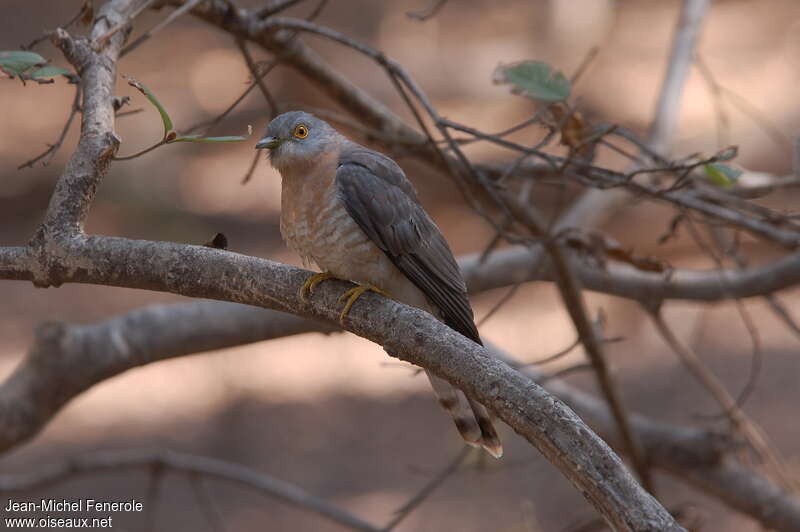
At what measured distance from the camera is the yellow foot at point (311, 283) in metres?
2.42

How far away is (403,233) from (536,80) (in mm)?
669

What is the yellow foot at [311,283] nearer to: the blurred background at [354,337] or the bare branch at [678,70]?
the blurred background at [354,337]

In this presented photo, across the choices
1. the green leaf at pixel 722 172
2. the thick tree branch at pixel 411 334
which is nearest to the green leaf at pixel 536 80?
the green leaf at pixel 722 172

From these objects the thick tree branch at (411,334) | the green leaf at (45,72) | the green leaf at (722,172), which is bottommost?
the thick tree branch at (411,334)

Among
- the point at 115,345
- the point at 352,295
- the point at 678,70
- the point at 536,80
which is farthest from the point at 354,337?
the point at 352,295

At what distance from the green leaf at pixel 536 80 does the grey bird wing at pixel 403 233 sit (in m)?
0.54

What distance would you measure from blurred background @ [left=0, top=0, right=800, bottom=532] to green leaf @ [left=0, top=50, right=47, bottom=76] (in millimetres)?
2748

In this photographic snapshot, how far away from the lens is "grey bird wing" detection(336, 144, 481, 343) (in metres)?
2.96

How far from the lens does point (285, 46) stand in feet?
11.4

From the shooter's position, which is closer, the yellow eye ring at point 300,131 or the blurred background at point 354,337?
the yellow eye ring at point 300,131

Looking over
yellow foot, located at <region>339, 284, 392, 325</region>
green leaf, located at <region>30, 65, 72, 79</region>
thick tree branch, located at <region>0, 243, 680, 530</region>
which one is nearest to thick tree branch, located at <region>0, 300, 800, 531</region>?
yellow foot, located at <region>339, 284, 392, 325</region>

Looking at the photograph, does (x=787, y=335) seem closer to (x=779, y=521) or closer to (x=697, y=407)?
(x=697, y=407)

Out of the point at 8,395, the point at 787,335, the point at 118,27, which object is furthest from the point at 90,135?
the point at 787,335

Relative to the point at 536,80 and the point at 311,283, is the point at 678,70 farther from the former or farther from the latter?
the point at 311,283
